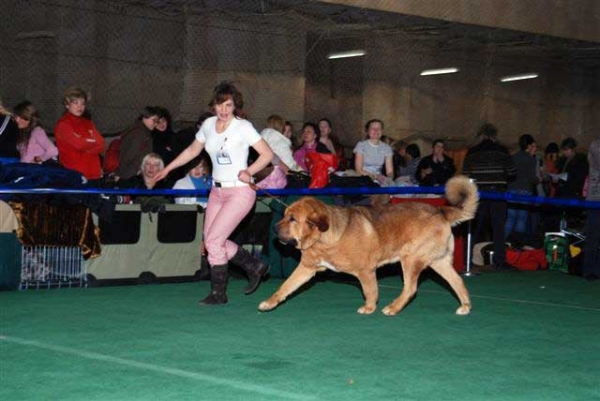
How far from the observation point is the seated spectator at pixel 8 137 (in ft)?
34.3

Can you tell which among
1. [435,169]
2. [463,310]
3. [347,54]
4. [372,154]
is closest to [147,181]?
[372,154]

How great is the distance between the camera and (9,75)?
16047 millimetres

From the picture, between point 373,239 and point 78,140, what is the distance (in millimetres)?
3992

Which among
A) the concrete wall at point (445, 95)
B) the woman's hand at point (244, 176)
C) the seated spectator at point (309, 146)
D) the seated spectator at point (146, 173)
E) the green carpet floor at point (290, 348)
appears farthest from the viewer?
the concrete wall at point (445, 95)

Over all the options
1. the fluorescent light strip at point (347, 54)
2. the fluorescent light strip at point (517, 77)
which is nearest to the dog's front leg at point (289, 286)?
the fluorescent light strip at point (347, 54)

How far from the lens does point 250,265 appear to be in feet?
30.9

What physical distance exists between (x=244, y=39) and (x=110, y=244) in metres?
8.73

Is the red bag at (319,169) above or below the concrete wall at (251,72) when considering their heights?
below

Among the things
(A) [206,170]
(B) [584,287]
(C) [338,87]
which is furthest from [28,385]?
(C) [338,87]

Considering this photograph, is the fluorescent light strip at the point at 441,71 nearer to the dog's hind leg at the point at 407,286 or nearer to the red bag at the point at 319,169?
the red bag at the point at 319,169

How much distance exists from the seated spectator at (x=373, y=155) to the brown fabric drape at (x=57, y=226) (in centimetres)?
403

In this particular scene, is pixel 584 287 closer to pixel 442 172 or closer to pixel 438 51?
pixel 442 172

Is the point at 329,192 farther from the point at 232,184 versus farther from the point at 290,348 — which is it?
the point at 290,348

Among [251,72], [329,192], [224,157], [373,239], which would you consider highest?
[251,72]
